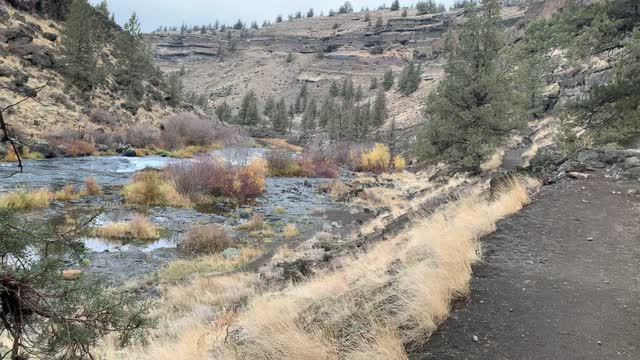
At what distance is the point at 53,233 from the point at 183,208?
2212 cm

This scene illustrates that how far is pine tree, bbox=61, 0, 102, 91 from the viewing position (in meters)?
48.1

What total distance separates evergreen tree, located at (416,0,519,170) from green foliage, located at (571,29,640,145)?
7.49 meters

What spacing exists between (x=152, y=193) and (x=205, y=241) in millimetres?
8622

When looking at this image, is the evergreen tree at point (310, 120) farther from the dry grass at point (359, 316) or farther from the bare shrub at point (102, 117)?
the dry grass at point (359, 316)

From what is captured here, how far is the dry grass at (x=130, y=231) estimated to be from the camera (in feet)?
A: 57.4

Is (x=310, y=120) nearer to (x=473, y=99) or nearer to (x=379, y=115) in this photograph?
(x=379, y=115)

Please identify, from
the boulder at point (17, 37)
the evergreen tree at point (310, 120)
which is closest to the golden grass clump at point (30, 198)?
the boulder at point (17, 37)

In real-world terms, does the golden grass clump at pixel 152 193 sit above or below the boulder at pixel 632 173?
below

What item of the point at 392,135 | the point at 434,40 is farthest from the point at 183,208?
the point at 434,40

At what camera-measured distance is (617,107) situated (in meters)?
13.5

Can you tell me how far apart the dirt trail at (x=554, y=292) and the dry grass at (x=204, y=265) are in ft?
31.6

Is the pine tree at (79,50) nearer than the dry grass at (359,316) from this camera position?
No

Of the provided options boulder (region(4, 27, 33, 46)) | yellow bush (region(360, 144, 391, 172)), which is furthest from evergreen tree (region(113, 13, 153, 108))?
yellow bush (region(360, 144, 391, 172))

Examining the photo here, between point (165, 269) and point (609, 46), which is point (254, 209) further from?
point (609, 46)
